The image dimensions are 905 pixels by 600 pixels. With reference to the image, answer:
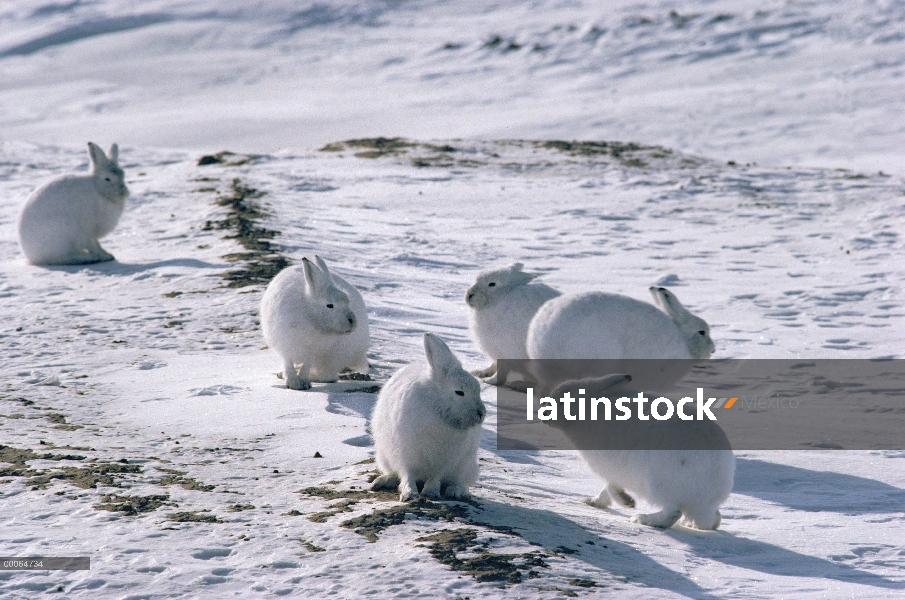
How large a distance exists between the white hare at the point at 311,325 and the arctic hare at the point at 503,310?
0.81 m

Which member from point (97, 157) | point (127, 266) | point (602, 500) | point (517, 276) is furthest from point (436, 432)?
point (97, 157)

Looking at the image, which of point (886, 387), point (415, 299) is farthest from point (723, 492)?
point (415, 299)

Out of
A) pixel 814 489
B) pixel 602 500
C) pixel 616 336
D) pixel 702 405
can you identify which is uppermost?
pixel 616 336

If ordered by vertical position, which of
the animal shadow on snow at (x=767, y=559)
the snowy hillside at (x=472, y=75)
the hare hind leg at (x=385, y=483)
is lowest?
the animal shadow on snow at (x=767, y=559)

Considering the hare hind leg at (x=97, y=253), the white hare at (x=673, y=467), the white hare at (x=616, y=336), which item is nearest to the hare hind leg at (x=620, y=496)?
the white hare at (x=673, y=467)

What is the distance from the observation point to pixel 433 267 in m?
11.1

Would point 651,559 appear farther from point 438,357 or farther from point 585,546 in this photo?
point 438,357

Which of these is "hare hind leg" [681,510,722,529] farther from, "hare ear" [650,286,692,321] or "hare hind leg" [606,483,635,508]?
"hare ear" [650,286,692,321]

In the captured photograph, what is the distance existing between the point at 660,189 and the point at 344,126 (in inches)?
384

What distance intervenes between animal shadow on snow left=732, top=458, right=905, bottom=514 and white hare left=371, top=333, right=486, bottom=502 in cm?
173

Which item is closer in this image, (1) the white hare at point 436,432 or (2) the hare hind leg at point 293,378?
(1) the white hare at point 436,432

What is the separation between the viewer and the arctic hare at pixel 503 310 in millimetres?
7129

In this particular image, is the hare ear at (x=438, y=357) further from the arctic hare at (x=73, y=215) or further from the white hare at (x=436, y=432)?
the arctic hare at (x=73, y=215)

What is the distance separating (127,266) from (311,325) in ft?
15.5
